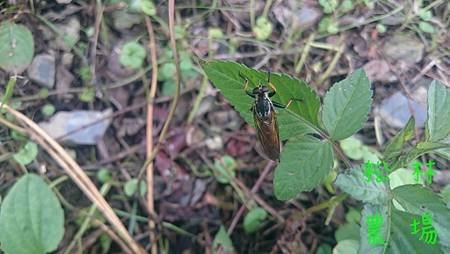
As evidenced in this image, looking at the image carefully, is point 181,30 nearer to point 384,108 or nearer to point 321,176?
point 384,108

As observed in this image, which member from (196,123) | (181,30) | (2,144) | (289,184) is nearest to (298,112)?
(289,184)

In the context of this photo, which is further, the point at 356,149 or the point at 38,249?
the point at 356,149

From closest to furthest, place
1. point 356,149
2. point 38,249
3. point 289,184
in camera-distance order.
Answer: 1. point 289,184
2. point 38,249
3. point 356,149

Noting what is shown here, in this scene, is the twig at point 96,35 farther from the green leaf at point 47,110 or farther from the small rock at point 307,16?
the small rock at point 307,16

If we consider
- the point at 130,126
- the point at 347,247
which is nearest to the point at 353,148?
the point at 347,247

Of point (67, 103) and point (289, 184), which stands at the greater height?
point (289, 184)

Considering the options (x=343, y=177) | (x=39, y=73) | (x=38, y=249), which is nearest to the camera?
(x=343, y=177)

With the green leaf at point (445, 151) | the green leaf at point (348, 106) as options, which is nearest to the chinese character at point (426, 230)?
the green leaf at point (445, 151)
